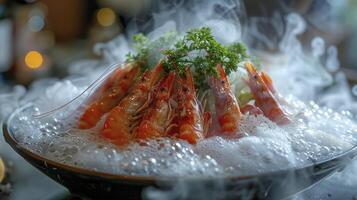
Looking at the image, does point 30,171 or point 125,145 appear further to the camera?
point 30,171

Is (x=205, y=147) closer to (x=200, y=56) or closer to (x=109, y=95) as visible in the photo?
(x=200, y=56)

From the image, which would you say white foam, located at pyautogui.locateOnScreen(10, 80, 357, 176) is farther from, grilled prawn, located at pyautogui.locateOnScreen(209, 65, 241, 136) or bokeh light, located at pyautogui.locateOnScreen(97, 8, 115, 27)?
bokeh light, located at pyautogui.locateOnScreen(97, 8, 115, 27)

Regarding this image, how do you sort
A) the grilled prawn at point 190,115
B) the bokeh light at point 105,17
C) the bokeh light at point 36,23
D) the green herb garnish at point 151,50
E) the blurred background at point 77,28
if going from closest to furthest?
the grilled prawn at point 190,115
the green herb garnish at point 151,50
the blurred background at point 77,28
the bokeh light at point 36,23
the bokeh light at point 105,17

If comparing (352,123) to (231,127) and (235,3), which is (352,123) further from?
(235,3)

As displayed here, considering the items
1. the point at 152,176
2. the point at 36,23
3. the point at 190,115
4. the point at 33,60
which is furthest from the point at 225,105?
the point at 36,23

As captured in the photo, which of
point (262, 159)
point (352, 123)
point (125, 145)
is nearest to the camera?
point (262, 159)

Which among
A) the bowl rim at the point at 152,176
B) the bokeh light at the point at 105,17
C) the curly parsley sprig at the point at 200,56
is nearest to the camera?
the bowl rim at the point at 152,176

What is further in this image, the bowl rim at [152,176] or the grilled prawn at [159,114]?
the grilled prawn at [159,114]

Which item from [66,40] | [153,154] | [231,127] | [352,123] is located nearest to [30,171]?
[153,154]

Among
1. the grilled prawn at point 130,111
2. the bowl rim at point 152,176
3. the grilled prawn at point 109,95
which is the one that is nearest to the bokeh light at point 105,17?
the grilled prawn at point 109,95

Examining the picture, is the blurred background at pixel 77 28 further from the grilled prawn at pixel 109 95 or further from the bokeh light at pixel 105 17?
the grilled prawn at pixel 109 95
